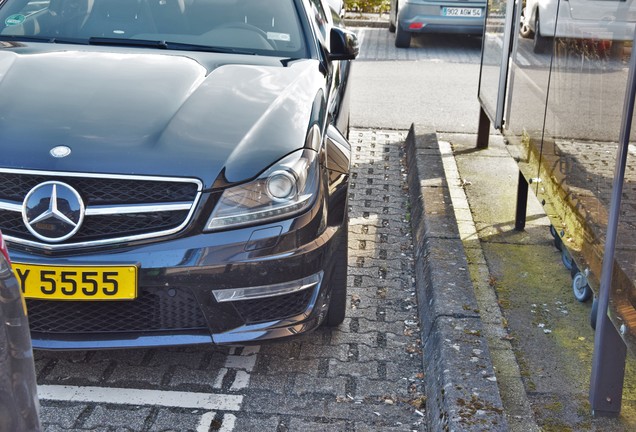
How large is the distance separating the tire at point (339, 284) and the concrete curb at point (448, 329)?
1.29 ft

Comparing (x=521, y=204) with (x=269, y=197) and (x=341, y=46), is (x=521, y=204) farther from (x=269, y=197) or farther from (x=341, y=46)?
(x=269, y=197)

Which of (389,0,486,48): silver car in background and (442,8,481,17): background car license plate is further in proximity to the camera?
(442,8,481,17): background car license plate

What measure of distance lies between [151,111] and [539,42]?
2.24m

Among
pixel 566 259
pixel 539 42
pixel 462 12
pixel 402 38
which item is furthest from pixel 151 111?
pixel 462 12

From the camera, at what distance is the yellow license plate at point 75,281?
10.8 feet

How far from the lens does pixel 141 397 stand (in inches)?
142

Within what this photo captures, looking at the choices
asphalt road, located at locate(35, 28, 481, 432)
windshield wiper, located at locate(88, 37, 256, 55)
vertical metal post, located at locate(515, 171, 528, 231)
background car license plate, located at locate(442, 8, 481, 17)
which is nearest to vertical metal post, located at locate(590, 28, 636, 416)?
asphalt road, located at locate(35, 28, 481, 432)

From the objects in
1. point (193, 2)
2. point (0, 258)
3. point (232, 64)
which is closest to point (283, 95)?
point (232, 64)

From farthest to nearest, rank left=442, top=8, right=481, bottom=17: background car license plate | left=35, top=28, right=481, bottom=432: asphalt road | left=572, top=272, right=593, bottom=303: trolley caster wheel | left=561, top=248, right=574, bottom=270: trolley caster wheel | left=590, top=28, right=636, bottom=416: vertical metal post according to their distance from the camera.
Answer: left=442, top=8, right=481, bottom=17: background car license plate, left=561, top=248, right=574, bottom=270: trolley caster wheel, left=572, top=272, right=593, bottom=303: trolley caster wheel, left=35, top=28, right=481, bottom=432: asphalt road, left=590, top=28, right=636, bottom=416: vertical metal post

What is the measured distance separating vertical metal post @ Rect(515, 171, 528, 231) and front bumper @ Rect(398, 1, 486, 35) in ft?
27.9

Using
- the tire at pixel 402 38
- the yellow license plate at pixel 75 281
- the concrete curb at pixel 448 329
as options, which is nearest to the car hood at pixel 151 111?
the yellow license plate at pixel 75 281

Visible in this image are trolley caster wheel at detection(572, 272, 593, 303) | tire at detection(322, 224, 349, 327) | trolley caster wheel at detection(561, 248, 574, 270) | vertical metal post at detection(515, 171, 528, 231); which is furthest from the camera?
vertical metal post at detection(515, 171, 528, 231)

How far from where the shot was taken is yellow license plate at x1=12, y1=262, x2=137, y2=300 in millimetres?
3303

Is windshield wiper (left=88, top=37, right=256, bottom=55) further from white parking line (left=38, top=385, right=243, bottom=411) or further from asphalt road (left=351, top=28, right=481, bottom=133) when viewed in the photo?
asphalt road (left=351, top=28, right=481, bottom=133)
